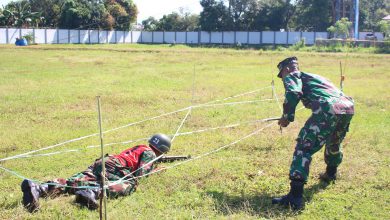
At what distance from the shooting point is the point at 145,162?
6258 millimetres

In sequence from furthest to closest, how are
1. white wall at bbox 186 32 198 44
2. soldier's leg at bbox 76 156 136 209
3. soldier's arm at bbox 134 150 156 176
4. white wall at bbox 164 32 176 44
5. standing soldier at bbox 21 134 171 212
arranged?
1. white wall at bbox 164 32 176 44
2. white wall at bbox 186 32 198 44
3. soldier's arm at bbox 134 150 156 176
4. soldier's leg at bbox 76 156 136 209
5. standing soldier at bbox 21 134 171 212

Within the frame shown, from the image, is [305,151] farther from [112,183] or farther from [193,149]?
[193,149]

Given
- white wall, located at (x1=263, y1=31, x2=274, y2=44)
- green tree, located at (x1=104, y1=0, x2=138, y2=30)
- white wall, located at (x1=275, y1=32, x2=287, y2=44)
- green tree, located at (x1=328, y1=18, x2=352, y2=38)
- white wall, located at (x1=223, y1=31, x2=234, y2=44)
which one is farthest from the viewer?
white wall, located at (x1=223, y1=31, x2=234, y2=44)

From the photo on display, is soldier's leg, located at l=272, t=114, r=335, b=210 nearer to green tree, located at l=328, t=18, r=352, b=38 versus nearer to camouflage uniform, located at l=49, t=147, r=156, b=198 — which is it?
camouflage uniform, located at l=49, t=147, r=156, b=198

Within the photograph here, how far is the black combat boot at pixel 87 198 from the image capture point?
5.35 meters

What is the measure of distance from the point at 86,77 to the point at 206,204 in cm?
1467

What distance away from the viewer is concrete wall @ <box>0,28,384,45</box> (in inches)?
2100

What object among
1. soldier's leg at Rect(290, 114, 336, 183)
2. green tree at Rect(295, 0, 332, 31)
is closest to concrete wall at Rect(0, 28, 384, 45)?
green tree at Rect(295, 0, 332, 31)

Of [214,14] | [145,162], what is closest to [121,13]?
[214,14]

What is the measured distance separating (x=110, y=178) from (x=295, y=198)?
99.3 inches

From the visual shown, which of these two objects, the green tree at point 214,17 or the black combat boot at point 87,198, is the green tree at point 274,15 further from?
the black combat boot at point 87,198

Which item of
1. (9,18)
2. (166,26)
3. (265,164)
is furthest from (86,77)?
(166,26)

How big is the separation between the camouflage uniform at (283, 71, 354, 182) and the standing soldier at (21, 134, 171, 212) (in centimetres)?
202

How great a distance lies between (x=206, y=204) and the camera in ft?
18.6
